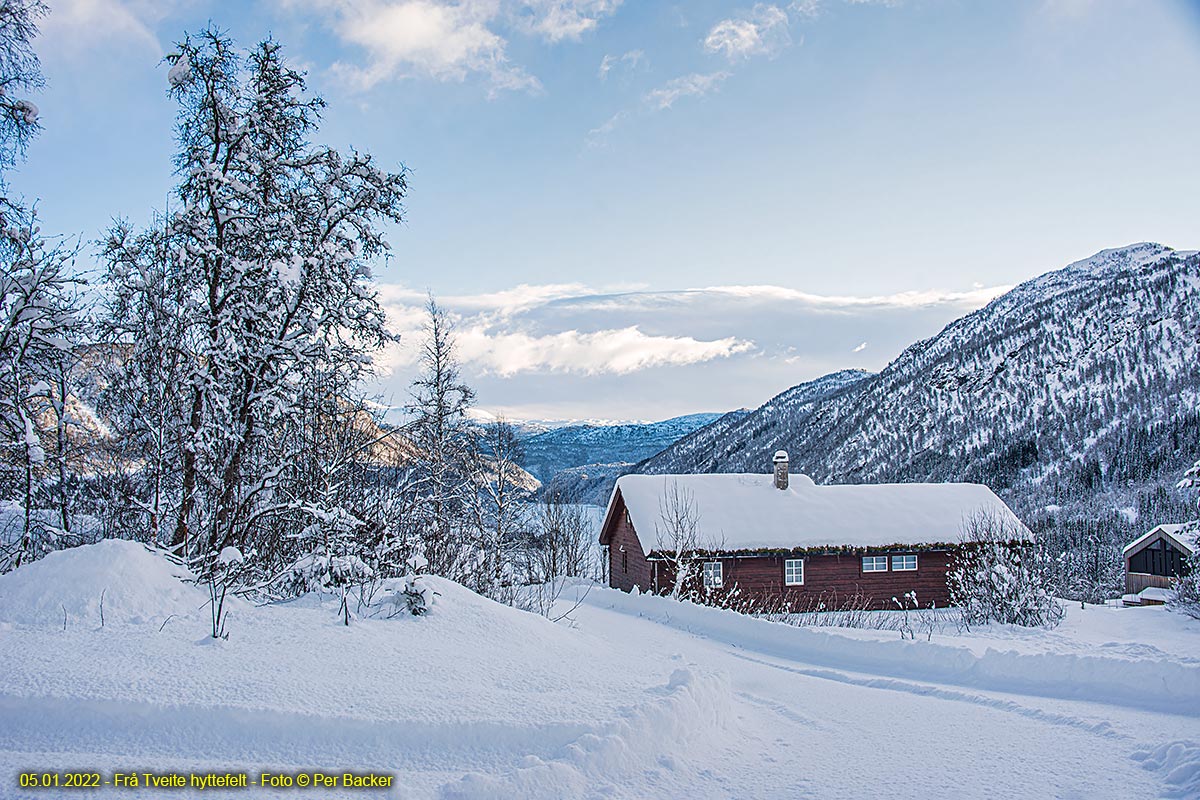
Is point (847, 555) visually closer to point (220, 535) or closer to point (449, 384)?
point (449, 384)

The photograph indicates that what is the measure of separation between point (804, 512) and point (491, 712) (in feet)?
85.7

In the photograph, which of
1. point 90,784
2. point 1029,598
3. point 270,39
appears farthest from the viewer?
point 1029,598

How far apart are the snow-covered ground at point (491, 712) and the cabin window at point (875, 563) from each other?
2067 cm

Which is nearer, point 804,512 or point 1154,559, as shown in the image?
point 804,512

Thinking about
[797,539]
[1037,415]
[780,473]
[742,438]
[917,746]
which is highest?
[1037,415]

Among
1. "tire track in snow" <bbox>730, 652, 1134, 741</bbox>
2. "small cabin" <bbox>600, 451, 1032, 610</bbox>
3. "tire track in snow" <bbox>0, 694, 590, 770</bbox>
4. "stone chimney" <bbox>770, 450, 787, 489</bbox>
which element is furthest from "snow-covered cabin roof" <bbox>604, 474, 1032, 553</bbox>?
"tire track in snow" <bbox>0, 694, 590, 770</bbox>

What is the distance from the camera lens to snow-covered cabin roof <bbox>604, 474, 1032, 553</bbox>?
28.0 m

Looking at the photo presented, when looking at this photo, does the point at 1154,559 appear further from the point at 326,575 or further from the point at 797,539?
the point at 326,575

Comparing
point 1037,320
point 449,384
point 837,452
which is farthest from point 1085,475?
point 449,384

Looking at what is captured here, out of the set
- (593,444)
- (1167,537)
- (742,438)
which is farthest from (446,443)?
(593,444)

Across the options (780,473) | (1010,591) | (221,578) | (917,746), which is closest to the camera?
(917,746)

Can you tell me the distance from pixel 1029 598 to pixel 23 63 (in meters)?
23.3

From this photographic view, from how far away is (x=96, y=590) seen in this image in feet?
20.4

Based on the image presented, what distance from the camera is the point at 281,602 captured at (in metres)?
7.79
